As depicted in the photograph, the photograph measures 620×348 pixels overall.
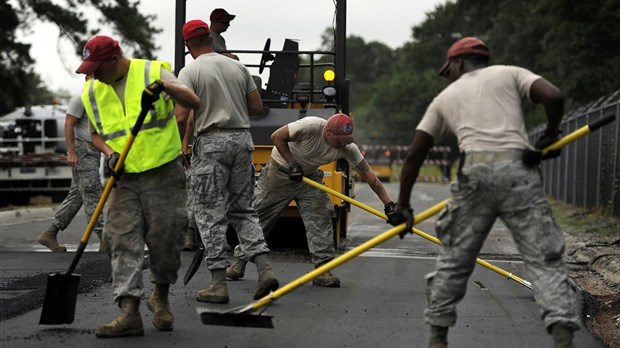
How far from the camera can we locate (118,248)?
642cm

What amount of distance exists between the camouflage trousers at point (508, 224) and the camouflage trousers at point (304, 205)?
380cm

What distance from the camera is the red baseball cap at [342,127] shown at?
909 cm

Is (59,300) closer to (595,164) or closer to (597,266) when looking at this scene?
(597,266)

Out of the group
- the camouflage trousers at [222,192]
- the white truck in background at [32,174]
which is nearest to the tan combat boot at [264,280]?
the camouflage trousers at [222,192]

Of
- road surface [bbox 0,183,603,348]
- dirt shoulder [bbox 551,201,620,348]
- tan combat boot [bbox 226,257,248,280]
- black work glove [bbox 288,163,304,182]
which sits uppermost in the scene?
black work glove [bbox 288,163,304,182]

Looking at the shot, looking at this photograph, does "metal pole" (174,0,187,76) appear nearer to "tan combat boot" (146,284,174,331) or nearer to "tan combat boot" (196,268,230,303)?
"tan combat boot" (196,268,230,303)

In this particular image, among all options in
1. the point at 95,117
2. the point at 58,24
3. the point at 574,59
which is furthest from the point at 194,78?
the point at 574,59

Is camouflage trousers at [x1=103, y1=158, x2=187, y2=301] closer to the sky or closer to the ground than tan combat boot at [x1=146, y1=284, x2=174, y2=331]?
closer to the sky

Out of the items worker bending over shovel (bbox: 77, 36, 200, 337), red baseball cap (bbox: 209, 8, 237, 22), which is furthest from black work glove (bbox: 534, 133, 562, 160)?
red baseball cap (bbox: 209, 8, 237, 22)

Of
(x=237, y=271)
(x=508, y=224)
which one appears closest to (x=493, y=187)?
(x=508, y=224)

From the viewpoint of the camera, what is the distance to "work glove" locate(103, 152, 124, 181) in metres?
6.38

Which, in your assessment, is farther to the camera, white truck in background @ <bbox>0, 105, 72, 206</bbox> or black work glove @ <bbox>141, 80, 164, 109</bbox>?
white truck in background @ <bbox>0, 105, 72, 206</bbox>

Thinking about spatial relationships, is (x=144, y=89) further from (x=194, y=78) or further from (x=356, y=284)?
(x=356, y=284)

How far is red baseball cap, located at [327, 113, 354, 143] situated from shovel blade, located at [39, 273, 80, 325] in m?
3.26
